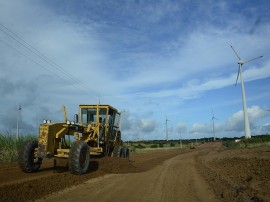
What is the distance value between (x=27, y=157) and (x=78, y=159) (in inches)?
76.4

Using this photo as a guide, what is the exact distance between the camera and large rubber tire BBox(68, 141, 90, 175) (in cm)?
1308

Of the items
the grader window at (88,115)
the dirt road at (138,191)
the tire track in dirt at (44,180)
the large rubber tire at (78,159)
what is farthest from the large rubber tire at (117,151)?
the dirt road at (138,191)

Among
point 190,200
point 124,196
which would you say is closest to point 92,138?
point 124,196

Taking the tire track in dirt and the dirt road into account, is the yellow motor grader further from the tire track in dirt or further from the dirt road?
the dirt road

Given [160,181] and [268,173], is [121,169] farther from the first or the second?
[268,173]

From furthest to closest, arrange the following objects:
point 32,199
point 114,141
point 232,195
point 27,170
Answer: point 114,141
point 27,170
point 232,195
point 32,199

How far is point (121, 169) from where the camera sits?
52.4ft

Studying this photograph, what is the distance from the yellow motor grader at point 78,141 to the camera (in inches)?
516

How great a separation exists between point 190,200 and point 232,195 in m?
1.27

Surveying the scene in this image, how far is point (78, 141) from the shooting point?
45.2 feet

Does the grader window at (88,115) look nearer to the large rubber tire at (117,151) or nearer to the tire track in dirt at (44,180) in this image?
the tire track in dirt at (44,180)

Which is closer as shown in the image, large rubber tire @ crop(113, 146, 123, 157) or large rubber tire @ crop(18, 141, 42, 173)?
large rubber tire @ crop(18, 141, 42, 173)

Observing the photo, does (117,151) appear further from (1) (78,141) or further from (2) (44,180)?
(2) (44,180)

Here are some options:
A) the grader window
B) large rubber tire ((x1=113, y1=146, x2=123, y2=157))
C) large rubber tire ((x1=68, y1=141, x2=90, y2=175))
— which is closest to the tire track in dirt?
large rubber tire ((x1=68, y1=141, x2=90, y2=175))
